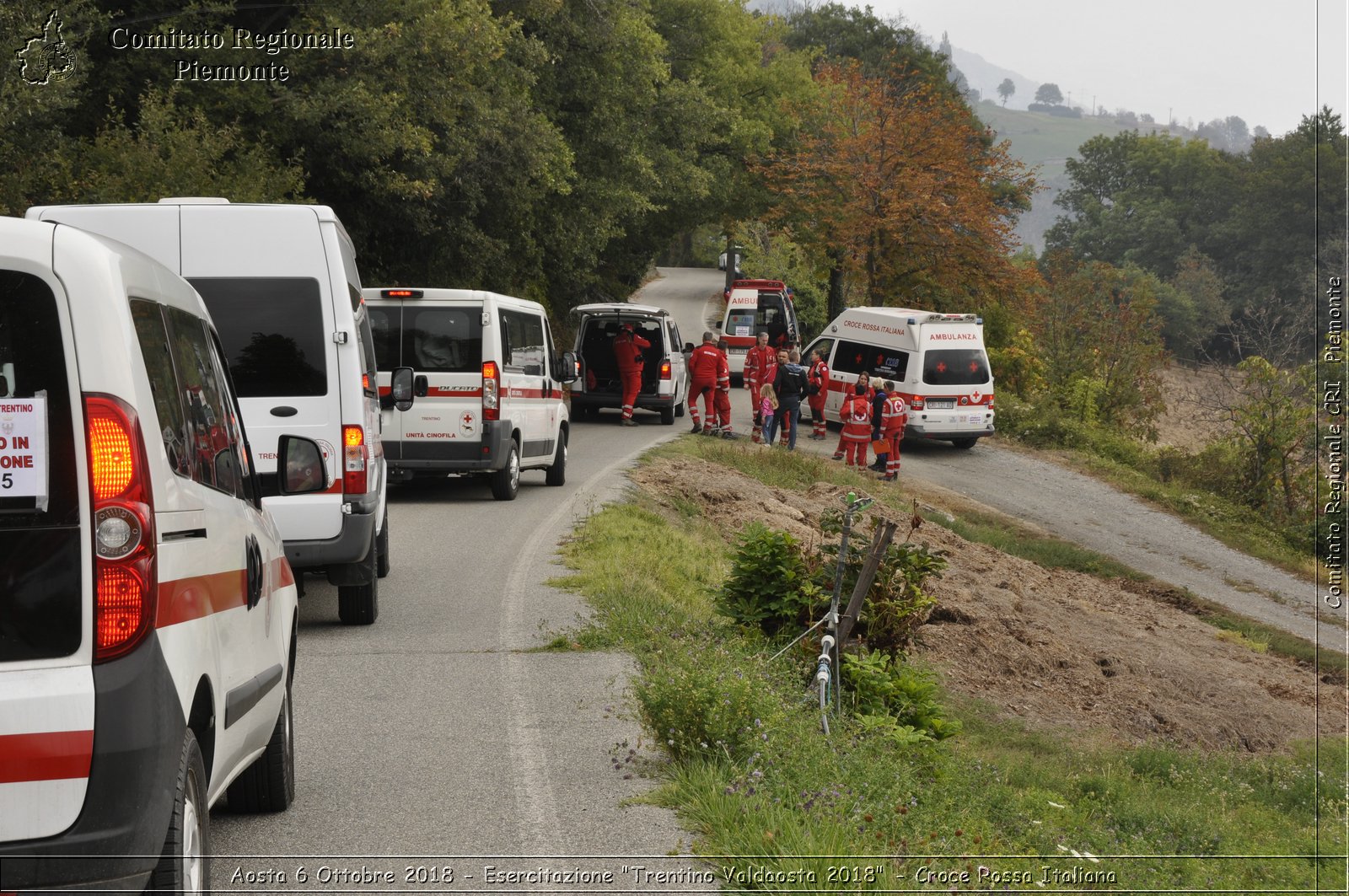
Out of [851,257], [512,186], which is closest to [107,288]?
[512,186]

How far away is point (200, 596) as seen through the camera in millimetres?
3637

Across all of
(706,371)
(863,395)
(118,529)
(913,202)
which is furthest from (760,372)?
(118,529)

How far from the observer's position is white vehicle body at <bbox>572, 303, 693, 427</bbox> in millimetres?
26984

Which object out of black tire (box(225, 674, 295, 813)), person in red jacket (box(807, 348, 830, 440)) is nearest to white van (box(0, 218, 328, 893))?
black tire (box(225, 674, 295, 813))

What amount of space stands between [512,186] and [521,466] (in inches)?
423

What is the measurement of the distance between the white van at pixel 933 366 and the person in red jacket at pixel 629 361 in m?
4.52

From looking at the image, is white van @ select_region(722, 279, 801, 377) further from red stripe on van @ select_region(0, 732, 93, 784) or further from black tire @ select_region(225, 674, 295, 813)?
red stripe on van @ select_region(0, 732, 93, 784)

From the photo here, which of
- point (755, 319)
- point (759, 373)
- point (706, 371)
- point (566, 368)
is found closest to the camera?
point (566, 368)

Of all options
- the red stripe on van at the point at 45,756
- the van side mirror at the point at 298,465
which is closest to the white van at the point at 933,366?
the van side mirror at the point at 298,465

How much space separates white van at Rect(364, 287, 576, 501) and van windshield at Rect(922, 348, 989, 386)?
498 inches

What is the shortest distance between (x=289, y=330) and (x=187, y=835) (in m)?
6.14

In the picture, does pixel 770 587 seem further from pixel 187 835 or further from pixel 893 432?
pixel 893 432

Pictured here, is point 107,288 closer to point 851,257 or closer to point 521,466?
point 521,466

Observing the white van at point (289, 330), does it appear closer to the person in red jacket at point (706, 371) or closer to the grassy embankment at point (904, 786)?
the grassy embankment at point (904, 786)
